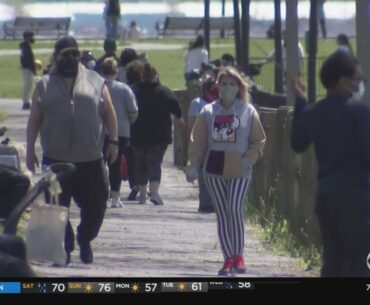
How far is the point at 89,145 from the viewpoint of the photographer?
12.6 metres

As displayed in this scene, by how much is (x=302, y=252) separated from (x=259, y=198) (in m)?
3.58

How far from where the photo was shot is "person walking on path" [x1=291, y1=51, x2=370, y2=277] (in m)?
9.62

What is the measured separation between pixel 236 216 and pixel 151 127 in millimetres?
6133

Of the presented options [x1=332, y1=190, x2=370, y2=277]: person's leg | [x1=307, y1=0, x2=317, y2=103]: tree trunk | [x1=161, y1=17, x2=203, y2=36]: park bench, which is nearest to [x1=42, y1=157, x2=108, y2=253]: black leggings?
[x1=332, y1=190, x2=370, y2=277]: person's leg

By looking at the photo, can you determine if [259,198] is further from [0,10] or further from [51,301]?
[0,10]

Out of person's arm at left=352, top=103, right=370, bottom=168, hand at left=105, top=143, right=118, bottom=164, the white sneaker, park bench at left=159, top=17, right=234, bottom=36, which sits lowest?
park bench at left=159, top=17, right=234, bottom=36

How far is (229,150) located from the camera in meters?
12.8

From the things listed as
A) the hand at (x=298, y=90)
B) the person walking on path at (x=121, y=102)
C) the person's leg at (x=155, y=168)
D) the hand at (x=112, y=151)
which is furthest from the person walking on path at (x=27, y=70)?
the hand at (x=298, y=90)

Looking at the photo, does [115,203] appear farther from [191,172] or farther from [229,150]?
[229,150]

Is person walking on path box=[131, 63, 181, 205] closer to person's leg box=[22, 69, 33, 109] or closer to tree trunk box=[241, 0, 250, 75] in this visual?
tree trunk box=[241, 0, 250, 75]

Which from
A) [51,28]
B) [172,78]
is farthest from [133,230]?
[51,28]

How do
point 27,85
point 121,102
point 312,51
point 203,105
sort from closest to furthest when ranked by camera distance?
1. point 203,105
2. point 121,102
3. point 312,51
4. point 27,85

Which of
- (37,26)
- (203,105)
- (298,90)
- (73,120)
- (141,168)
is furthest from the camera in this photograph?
(37,26)

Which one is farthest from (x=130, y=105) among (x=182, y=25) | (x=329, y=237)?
(x=182, y=25)
